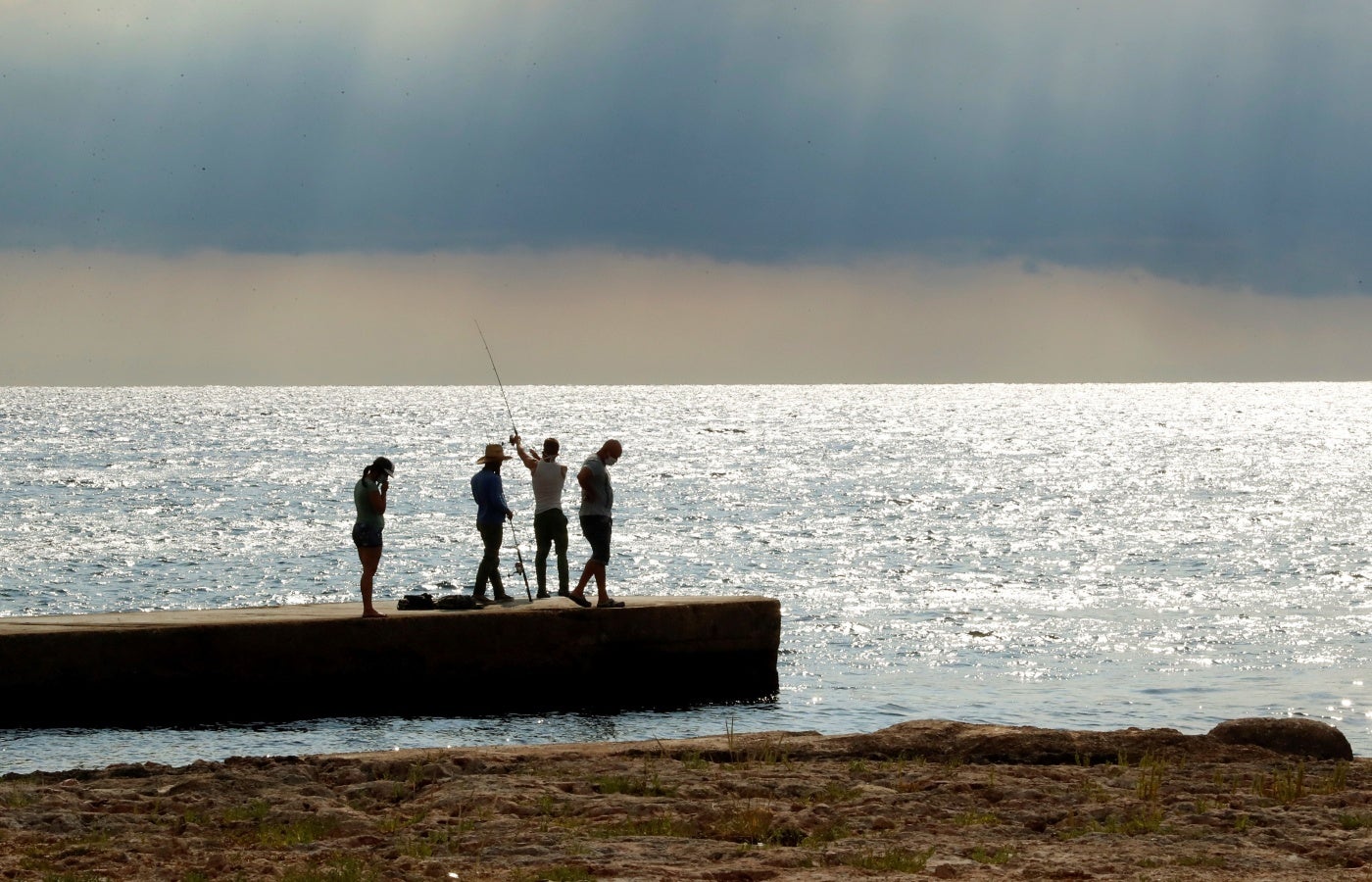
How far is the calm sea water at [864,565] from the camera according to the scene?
19516mm

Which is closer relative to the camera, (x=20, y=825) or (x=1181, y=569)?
(x=20, y=825)

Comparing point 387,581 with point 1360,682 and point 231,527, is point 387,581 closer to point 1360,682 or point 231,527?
point 231,527

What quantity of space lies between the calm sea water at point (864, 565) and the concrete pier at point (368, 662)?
0.79 feet

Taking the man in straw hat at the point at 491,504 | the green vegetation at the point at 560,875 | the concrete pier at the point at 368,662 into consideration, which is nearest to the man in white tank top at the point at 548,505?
the man in straw hat at the point at 491,504

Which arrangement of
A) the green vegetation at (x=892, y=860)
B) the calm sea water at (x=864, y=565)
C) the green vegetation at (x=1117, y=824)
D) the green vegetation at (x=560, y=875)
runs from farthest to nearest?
the calm sea water at (x=864, y=565) → the green vegetation at (x=1117, y=824) → the green vegetation at (x=892, y=860) → the green vegetation at (x=560, y=875)

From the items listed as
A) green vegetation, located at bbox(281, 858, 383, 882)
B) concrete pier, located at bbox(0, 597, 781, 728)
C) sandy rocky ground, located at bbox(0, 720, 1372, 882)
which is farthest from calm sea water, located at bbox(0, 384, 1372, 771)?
green vegetation, located at bbox(281, 858, 383, 882)

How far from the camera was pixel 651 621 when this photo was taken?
16484mm

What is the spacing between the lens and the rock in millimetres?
12016

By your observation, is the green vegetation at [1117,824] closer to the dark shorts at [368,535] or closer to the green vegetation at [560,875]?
the green vegetation at [560,875]

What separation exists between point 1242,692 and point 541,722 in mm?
11236

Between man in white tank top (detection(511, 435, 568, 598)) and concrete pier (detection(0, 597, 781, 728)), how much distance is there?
18.1 inches

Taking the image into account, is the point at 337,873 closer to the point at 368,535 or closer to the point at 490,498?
the point at 368,535

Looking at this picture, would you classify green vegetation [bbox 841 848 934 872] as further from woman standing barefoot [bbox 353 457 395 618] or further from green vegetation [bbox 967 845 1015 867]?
woman standing barefoot [bbox 353 457 395 618]

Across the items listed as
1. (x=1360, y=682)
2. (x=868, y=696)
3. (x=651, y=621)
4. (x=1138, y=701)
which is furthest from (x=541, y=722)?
(x=1360, y=682)
